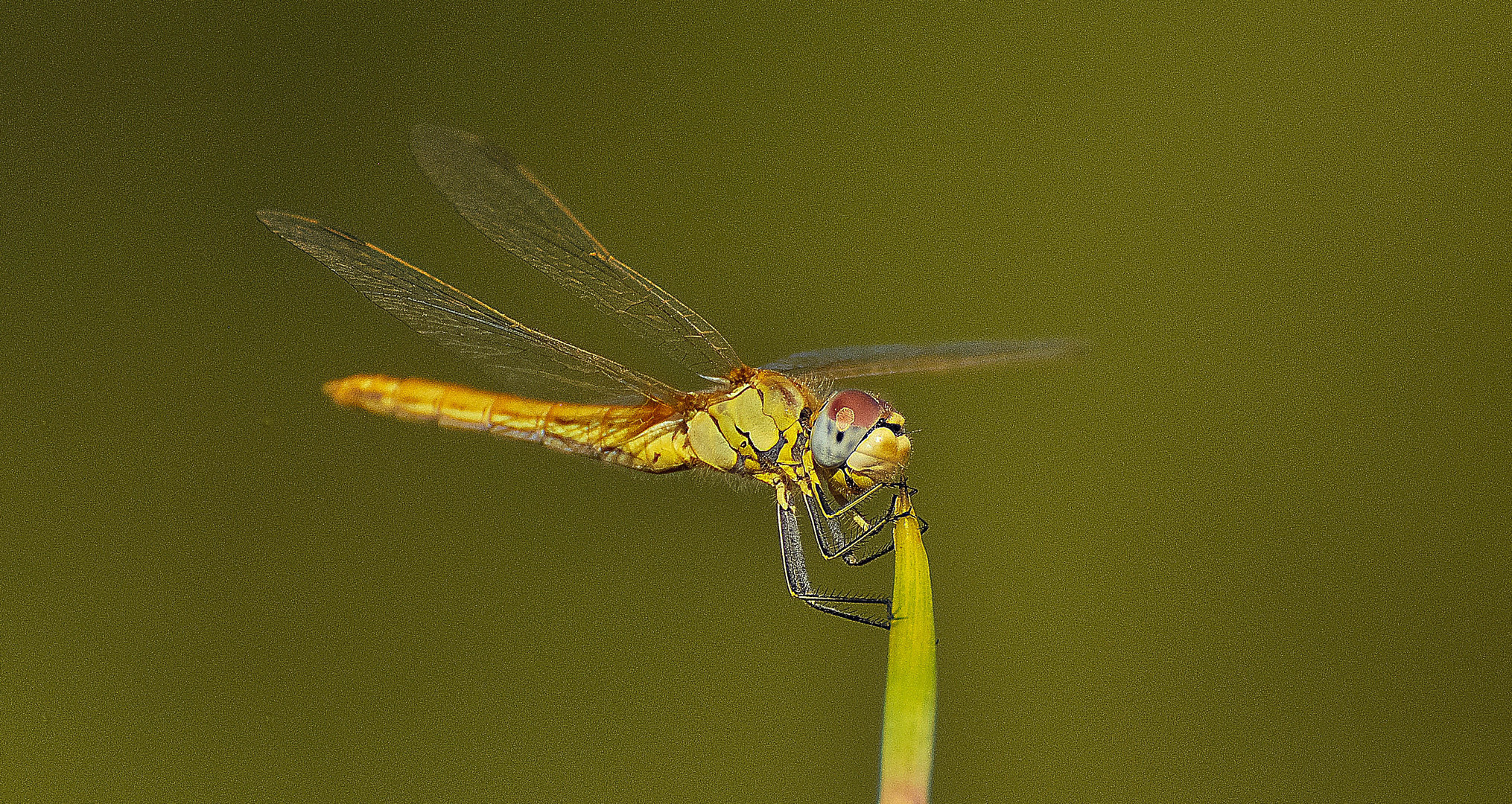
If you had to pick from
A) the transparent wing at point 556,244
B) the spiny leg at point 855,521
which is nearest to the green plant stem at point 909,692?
the spiny leg at point 855,521

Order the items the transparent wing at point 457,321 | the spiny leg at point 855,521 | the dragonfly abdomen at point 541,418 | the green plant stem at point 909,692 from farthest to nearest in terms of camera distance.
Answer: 1. the dragonfly abdomen at point 541,418
2. the transparent wing at point 457,321
3. the spiny leg at point 855,521
4. the green plant stem at point 909,692

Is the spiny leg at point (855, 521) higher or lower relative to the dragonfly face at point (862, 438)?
lower

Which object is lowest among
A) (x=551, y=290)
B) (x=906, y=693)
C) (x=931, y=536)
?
(x=906, y=693)

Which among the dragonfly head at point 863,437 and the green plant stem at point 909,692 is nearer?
the green plant stem at point 909,692

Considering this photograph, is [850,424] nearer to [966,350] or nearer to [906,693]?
[966,350]

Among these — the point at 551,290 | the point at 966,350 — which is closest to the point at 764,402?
the point at 966,350

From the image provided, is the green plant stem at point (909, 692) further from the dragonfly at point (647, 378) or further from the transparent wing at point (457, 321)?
the transparent wing at point (457, 321)

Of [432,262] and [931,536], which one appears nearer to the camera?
[931,536]

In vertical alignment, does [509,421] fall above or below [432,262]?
below

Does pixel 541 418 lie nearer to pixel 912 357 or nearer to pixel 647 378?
pixel 647 378
